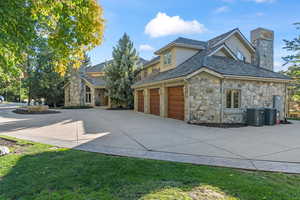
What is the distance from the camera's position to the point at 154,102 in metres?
15.3

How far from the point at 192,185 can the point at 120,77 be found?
1974 centimetres

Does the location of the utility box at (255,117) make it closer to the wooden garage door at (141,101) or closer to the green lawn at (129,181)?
the green lawn at (129,181)

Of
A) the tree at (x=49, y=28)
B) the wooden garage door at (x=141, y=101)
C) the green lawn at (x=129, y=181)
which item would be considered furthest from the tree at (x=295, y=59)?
the tree at (x=49, y=28)

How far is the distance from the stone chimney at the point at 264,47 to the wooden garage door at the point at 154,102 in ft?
36.0

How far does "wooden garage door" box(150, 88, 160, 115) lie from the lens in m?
14.7

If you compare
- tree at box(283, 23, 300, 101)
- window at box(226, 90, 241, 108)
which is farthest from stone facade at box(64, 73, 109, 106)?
tree at box(283, 23, 300, 101)

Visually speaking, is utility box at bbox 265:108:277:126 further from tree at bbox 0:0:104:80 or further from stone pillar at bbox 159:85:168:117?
tree at bbox 0:0:104:80

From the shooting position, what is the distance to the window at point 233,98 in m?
10.8

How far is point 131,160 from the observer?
4.21 meters

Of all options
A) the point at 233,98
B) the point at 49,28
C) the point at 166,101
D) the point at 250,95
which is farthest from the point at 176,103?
the point at 49,28

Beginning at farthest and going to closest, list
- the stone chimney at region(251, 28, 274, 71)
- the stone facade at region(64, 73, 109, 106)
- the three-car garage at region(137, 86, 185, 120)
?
the stone facade at region(64, 73, 109, 106)
the stone chimney at region(251, 28, 274, 71)
the three-car garage at region(137, 86, 185, 120)

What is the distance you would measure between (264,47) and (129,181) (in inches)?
754

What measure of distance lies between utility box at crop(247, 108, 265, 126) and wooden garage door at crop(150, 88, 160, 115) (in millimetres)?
6916

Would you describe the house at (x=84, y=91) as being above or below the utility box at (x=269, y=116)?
above
